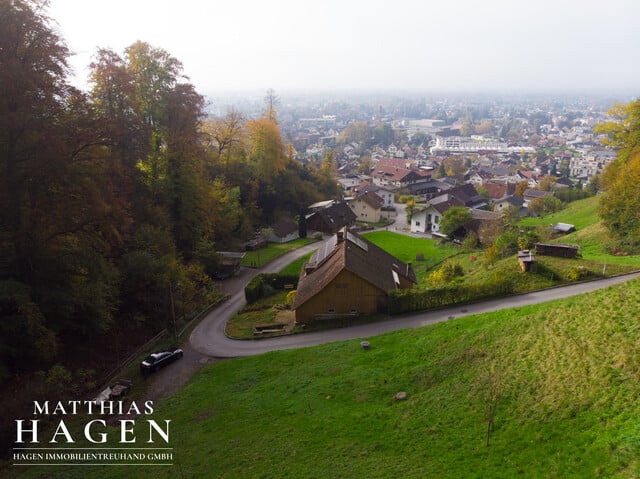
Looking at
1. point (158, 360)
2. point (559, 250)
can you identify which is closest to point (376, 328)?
point (158, 360)

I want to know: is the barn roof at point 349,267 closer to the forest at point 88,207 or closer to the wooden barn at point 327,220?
the forest at point 88,207

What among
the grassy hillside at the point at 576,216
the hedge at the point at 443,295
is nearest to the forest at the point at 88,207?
the hedge at the point at 443,295

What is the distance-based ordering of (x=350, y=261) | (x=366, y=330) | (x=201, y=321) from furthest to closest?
1. (x=201, y=321)
2. (x=350, y=261)
3. (x=366, y=330)

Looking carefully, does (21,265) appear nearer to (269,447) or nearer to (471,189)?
(269,447)

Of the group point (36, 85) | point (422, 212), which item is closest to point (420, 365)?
point (36, 85)

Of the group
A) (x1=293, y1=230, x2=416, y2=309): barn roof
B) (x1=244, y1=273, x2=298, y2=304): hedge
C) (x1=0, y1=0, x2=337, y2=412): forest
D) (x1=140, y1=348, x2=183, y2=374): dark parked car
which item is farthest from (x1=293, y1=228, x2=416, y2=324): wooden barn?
(x1=0, y1=0, x2=337, y2=412): forest

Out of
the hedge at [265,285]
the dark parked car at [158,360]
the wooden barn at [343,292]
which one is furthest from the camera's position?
the hedge at [265,285]
